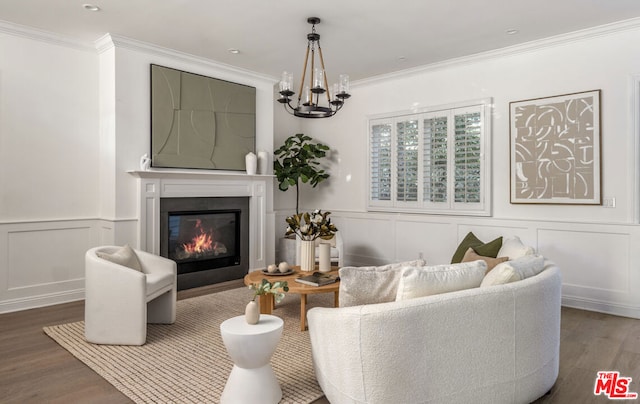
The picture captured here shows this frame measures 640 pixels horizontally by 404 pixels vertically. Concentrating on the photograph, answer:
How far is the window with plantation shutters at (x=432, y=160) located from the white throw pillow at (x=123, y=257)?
345cm

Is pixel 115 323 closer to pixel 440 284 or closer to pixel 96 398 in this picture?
pixel 96 398

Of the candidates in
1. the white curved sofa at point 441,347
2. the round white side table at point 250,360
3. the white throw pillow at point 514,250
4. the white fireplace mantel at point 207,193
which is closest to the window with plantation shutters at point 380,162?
the white fireplace mantel at point 207,193

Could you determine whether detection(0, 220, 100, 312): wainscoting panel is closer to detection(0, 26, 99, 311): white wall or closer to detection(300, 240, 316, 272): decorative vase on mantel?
detection(0, 26, 99, 311): white wall

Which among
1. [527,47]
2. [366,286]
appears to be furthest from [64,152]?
[527,47]

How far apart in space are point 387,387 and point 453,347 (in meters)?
0.38

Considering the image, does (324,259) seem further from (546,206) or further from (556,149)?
(556,149)

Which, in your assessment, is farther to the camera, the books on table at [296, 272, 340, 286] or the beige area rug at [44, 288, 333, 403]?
the books on table at [296, 272, 340, 286]

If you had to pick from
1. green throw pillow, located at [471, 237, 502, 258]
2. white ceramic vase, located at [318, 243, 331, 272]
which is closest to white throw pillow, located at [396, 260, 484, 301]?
green throw pillow, located at [471, 237, 502, 258]

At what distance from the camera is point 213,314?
412cm

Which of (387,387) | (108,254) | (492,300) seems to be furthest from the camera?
(108,254)

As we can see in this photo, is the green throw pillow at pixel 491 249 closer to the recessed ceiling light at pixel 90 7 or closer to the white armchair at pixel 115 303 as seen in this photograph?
the white armchair at pixel 115 303

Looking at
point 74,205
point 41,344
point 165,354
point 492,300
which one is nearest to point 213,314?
point 165,354

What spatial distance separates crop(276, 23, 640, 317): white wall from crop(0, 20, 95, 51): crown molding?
3.63 m

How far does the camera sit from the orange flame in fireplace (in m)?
5.29
